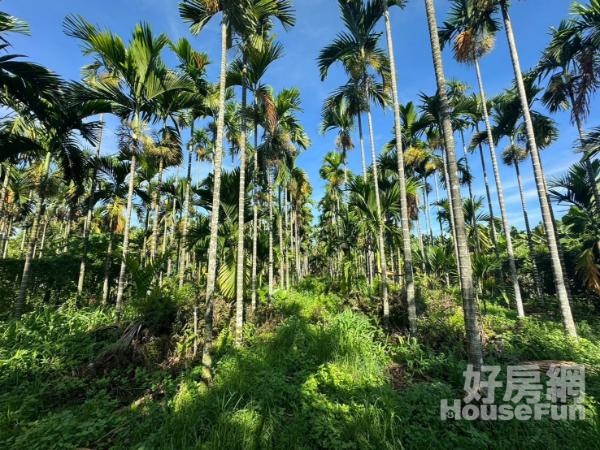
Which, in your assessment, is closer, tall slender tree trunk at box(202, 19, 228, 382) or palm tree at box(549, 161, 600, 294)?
tall slender tree trunk at box(202, 19, 228, 382)

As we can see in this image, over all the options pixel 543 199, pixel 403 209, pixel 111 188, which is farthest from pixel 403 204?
pixel 111 188

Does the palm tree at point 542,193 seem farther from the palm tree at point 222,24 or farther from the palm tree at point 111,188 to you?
the palm tree at point 111,188

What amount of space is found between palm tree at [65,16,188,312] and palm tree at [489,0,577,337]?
1045 cm

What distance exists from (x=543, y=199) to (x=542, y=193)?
21 centimetres

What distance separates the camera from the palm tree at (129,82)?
301 inches

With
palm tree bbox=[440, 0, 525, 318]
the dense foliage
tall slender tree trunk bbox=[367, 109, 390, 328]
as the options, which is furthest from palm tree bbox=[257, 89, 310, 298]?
palm tree bbox=[440, 0, 525, 318]

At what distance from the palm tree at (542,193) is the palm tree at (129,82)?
10.5 metres

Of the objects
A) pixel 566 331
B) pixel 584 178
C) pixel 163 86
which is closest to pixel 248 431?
pixel 163 86

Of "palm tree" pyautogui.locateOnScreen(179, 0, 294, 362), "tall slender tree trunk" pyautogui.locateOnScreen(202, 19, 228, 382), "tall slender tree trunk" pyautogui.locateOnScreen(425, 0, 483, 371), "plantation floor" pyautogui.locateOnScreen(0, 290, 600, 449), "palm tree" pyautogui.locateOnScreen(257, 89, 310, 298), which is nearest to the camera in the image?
"plantation floor" pyautogui.locateOnScreen(0, 290, 600, 449)

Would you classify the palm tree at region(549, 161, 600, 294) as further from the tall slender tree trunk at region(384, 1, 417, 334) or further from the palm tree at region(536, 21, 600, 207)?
the tall slender tree trunk at region(384, 1, 417, 334)

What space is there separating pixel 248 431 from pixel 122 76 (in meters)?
9.28

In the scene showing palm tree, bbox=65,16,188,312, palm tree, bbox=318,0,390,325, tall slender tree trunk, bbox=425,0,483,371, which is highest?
palm tree, bbox=318,0,390,325

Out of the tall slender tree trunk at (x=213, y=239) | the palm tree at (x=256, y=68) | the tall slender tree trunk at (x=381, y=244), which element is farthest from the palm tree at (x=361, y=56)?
the tall slender tree trunk at (x=213, y=239)

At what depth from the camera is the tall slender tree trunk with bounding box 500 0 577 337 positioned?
8398 mm
